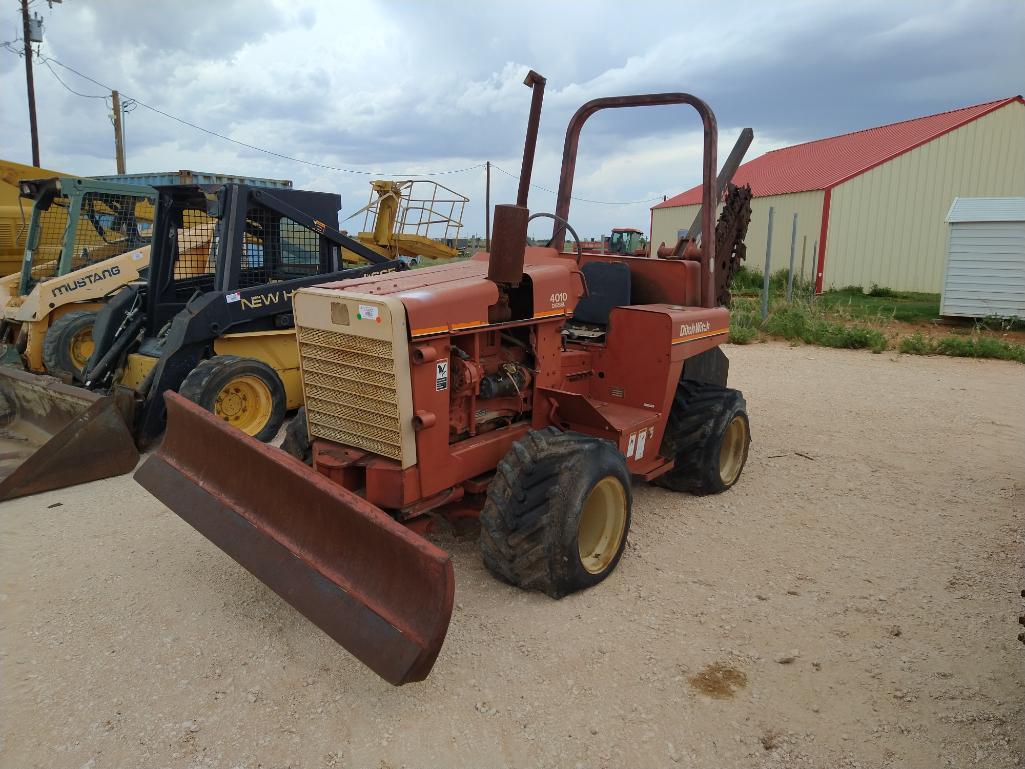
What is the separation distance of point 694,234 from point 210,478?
4317mm

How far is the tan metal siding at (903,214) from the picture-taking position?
65.3 ft

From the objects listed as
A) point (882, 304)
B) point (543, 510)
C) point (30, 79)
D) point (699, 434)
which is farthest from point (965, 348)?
point (30, 79)

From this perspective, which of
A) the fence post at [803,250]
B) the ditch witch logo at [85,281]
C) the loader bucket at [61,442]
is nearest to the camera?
the loader bucket at [61,442]

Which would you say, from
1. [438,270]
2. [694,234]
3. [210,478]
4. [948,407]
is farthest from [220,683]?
[948,407]

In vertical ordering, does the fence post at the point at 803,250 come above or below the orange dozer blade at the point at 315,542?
above

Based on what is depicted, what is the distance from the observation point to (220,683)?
3.11 meters

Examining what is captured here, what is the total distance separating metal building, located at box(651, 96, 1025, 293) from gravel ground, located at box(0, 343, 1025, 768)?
53.9 ft

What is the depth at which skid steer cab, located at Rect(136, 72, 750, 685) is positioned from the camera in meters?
3.05

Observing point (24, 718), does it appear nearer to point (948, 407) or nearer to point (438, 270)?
point (438, 270)

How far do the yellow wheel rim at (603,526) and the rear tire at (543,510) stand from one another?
0.40 feet

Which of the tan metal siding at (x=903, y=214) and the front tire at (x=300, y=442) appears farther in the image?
the tan metal siding at (x=903, y=214)

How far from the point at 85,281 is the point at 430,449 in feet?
21.4

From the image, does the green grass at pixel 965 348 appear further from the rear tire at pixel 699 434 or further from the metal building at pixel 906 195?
the metal building at pixel 906 195

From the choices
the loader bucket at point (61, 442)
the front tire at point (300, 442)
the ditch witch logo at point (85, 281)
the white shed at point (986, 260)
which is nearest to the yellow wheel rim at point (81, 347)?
the ditch witch logo at point (85, 281)
